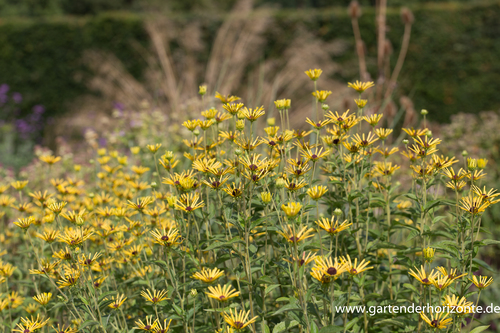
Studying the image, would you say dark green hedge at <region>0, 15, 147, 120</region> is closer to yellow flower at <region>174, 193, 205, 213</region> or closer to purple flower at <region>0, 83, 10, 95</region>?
purple flower at <region>0, 83, 10, 95</region>

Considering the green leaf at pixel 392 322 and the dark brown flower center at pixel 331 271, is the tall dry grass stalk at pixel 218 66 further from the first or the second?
the dark brown flower center at pixel 331 271

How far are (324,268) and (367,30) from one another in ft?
25.1

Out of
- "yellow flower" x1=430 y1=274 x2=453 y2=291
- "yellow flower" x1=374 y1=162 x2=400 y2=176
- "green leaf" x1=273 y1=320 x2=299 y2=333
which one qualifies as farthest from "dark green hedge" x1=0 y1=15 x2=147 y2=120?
"yellow flower" x1=430 y1=274 x2=453 y2=291

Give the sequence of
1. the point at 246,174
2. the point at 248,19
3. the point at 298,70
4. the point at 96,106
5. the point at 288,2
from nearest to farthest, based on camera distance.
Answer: the point at 246,174 < the point at 298,70 < the point at 248,19 < the point at 96,106 < the point at 288,2

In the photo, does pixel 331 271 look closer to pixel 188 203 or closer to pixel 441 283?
pixel 441 283

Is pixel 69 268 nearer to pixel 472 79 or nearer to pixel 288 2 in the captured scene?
pixel 472 79

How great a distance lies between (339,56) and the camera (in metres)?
7.61

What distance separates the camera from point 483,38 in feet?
24.3

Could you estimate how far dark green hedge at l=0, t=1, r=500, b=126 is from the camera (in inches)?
291

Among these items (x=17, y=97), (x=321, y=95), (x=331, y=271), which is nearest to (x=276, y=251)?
(x=331, y=271)

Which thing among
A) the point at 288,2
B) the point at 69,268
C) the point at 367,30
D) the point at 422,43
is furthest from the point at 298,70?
the point at 288,2

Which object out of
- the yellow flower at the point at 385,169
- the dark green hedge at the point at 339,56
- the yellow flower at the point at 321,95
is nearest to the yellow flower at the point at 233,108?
the yellow flower at the point at 321,95

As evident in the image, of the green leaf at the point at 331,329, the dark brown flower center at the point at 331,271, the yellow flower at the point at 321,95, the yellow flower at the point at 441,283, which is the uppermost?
the yellow flower at the point at 321,95

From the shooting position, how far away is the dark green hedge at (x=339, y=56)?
7.38 meters
